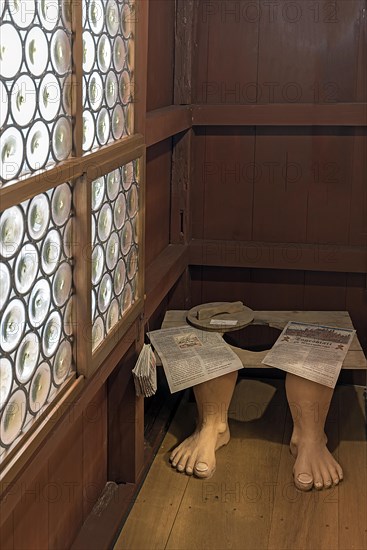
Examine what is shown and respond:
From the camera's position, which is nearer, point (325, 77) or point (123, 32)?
point (123, 32)

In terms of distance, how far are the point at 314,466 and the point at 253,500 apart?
31 cm

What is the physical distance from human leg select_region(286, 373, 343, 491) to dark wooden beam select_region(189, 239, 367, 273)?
2.72ft

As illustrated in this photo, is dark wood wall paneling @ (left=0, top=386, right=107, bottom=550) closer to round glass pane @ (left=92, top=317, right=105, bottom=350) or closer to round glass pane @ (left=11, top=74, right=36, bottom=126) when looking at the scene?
round glass pane @ (left=92, top=317, right=105, bottom=350)

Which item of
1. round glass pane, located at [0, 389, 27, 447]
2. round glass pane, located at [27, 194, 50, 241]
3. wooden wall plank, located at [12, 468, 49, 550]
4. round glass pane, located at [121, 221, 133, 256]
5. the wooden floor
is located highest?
round glass pane, located at [27, 194, 50, 241]

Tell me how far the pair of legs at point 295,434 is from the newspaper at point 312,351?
56 mm

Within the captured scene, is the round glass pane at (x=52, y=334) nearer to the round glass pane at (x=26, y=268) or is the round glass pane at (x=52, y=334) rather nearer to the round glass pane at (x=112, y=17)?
the round glass pane at (x=26, y=268)

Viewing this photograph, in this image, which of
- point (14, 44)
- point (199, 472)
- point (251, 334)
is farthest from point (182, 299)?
point (14, 44)

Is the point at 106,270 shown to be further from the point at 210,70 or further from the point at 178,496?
the point at 210,70

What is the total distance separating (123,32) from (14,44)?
2.84ft

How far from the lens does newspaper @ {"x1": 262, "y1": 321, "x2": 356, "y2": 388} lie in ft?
10.6

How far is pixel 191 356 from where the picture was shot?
329 centimetres

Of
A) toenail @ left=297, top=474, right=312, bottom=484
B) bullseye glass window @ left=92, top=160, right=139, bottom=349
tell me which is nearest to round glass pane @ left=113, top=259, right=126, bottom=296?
bullseye glass window @ left=92, top=160, right=139, bottom=349

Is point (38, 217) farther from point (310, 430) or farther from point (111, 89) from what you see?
point (310, 430)

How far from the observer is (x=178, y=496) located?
10.1 feet
